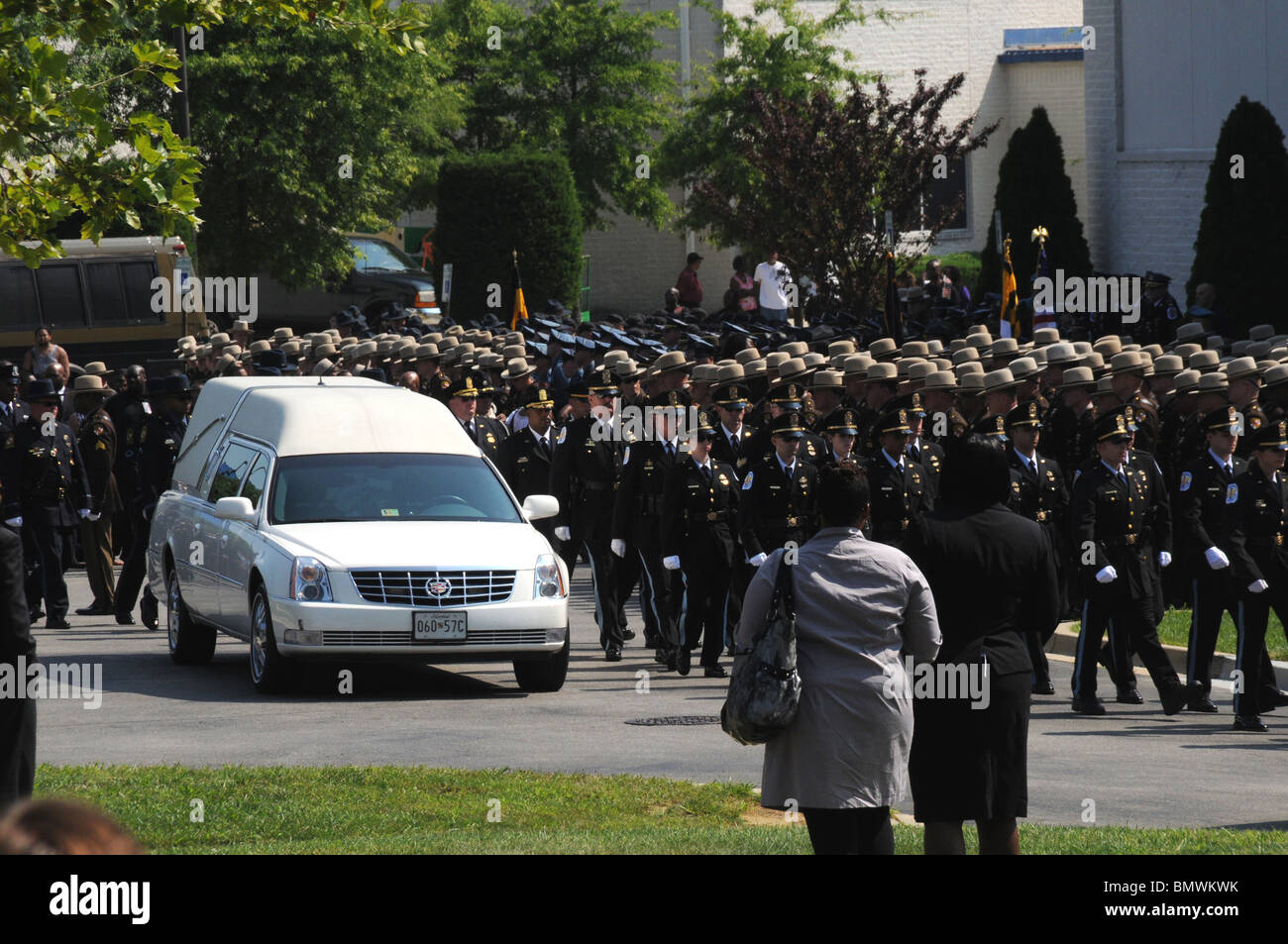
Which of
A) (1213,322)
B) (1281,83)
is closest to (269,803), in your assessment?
(1213,322)

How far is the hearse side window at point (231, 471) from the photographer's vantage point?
15266 mm

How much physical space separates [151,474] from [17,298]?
18657 mm

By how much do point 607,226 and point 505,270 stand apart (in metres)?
7.60

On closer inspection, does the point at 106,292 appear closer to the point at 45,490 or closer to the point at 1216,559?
the point at 45,490

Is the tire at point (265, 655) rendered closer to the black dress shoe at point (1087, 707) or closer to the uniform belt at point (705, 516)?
the uniform belt at point (705, 516)

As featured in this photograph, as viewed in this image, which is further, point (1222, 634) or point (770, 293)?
point (770, 293)

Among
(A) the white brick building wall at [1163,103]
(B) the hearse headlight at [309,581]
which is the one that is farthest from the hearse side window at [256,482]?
(A) the white brick building wall at [1163,103]

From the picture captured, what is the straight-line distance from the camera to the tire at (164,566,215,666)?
1568cm

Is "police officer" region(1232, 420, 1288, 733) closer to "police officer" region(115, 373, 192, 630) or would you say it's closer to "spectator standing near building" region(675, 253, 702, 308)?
"police officer" region(115, 373, 192, 630)

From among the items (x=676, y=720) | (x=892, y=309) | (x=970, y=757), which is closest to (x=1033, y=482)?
(x=676, y=720)

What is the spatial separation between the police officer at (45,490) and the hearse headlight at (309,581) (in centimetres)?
521

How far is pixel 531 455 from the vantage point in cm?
1870

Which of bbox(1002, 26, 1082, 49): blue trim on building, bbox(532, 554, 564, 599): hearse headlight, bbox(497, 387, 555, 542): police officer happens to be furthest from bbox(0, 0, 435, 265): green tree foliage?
bbox(1002, 26, 1082, 49): blue trim on building

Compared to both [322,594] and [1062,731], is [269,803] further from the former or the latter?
[1062,731]
